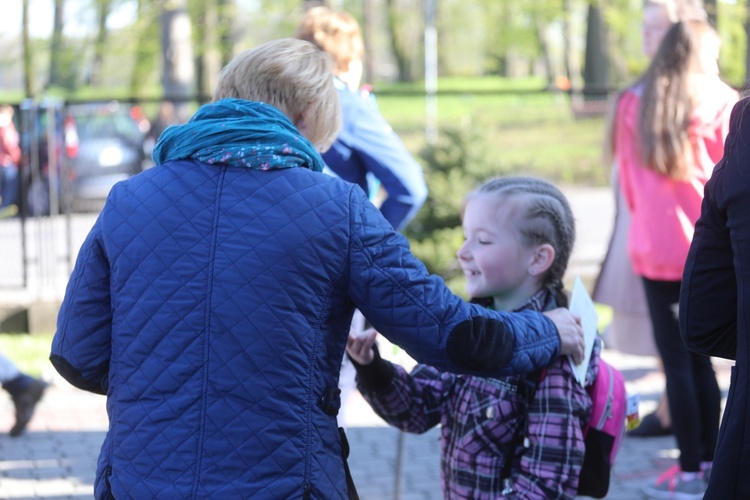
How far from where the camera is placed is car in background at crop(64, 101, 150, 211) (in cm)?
1081

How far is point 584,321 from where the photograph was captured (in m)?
2.68

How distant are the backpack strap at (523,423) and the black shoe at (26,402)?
3.78 metres

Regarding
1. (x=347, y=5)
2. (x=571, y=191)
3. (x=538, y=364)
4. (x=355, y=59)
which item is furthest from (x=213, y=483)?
(x=347, y=5)

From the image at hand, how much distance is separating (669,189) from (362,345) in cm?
214

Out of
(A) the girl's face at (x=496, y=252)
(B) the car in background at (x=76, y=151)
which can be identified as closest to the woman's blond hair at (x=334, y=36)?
(A) the girl's face at (x=496, y=252)

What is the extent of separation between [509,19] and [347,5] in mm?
5311

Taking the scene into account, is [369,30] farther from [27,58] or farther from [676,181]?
[676,181]

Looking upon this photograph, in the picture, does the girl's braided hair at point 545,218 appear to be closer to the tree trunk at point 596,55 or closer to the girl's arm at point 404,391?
the girl's arm at point 404,391

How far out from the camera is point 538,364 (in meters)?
2.40

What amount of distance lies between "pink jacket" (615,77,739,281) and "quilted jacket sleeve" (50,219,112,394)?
2.78 m

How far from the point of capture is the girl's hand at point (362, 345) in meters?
2.75

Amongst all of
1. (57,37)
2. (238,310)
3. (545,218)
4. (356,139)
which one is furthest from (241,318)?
(57,37)

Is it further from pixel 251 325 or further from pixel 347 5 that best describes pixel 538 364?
pixel 347 5

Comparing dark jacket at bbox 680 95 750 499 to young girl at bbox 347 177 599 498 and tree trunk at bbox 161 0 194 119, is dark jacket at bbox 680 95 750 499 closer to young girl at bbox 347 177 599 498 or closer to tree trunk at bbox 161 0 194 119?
young girl at bbox 347 177 599 498
